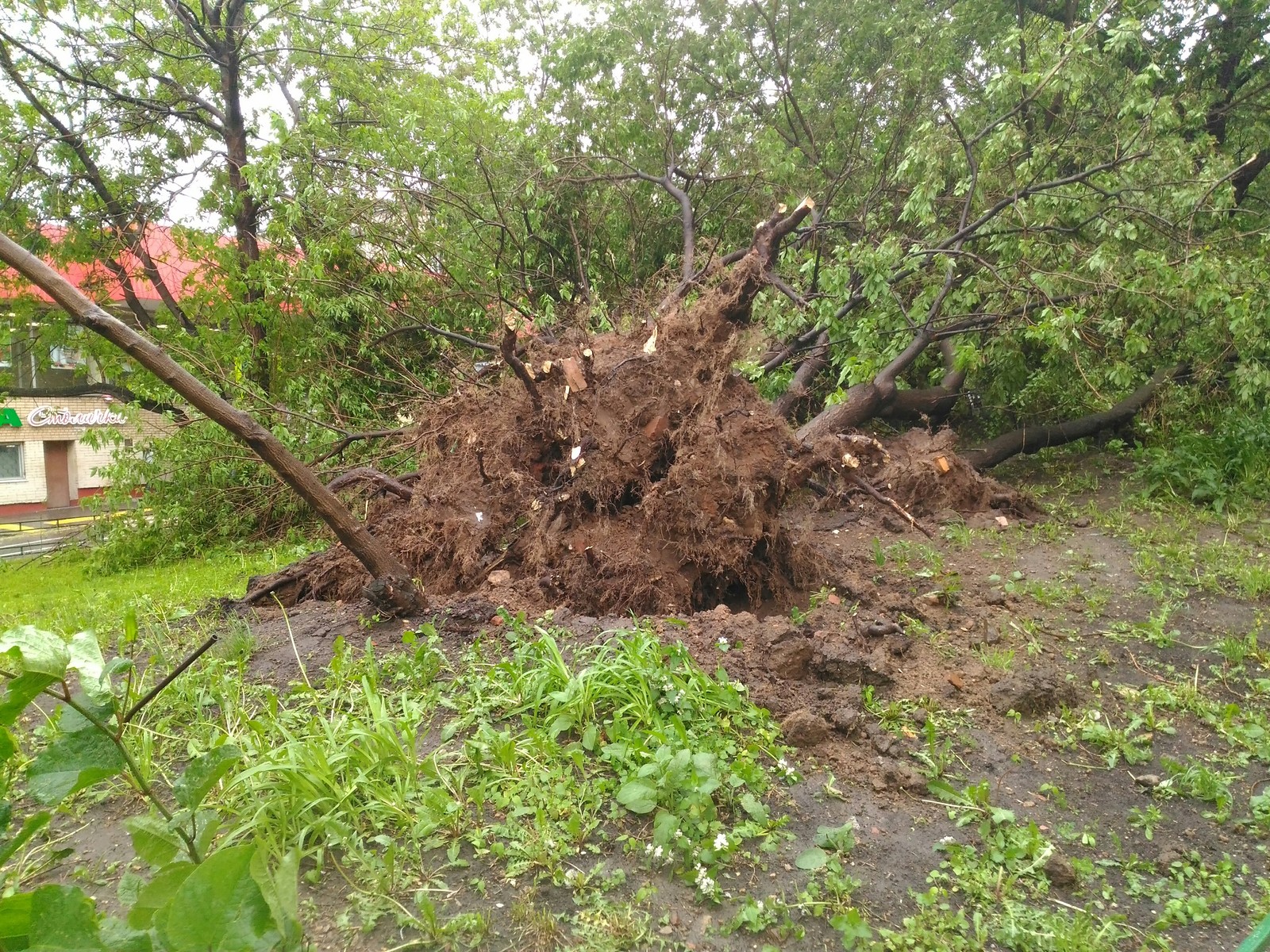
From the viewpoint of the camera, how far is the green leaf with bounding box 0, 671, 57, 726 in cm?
117

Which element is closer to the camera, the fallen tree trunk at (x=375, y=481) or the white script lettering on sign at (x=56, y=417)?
the fallen tree trunk at (x=375, y=481)

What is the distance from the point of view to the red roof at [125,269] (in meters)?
10.4

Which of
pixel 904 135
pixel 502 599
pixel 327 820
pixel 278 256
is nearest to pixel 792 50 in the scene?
pixel 904 135

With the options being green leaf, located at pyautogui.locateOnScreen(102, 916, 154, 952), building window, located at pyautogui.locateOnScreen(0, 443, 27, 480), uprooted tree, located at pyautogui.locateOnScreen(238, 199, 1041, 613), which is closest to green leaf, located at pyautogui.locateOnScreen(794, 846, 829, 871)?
green leaf, located at pyautogui.locateOnScreen(102, 916, 154, 952)

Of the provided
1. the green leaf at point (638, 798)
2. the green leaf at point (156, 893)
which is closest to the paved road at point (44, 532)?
the green leaf at point (638, 798)

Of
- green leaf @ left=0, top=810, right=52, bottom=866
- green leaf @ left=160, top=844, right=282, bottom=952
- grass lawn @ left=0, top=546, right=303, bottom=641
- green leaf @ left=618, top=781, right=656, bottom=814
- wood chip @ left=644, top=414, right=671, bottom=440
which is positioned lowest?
grass lawn @ left=0, top=546, right=303, bottom=641

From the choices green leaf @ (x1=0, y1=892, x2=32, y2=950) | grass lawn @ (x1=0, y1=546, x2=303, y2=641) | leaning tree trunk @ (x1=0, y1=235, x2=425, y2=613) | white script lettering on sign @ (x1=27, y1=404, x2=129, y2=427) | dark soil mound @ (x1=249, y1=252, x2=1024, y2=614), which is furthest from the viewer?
white script lettering on sign @ (x1=27, y1=404, x2=129, y2=427)

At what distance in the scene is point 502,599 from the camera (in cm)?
408

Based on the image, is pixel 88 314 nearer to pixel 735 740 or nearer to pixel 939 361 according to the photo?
pixel 735 740

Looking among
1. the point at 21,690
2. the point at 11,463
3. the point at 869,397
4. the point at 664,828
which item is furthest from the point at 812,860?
the point at 11,463

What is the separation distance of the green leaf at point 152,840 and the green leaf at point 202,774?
0.08 metres

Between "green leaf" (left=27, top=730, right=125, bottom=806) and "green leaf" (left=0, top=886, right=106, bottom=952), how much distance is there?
0.50 feet

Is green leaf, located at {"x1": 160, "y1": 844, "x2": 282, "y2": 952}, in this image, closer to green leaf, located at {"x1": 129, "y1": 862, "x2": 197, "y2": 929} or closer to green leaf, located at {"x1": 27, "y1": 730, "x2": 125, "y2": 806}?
green leaf, located at {"x1": 129, "y1": 862, "x2": 197, "y2": 929}

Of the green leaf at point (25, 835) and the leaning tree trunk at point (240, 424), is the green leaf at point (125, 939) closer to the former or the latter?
the green leaf at point (25, 835)
